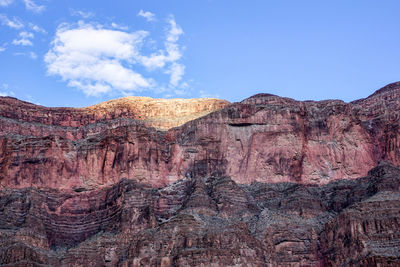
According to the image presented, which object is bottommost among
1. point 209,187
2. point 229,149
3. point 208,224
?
point 208,224

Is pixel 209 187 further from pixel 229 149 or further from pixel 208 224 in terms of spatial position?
pixel 208 224

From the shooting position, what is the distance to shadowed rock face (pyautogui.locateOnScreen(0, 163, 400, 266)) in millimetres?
82375

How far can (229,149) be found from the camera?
108688mm

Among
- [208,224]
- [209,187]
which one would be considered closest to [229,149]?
[209,187]

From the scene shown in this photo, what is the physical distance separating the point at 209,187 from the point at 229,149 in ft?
34.1

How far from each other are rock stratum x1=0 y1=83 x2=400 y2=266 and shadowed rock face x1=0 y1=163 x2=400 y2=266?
17 cm

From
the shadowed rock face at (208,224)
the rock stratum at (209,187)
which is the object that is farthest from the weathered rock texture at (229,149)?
the shadowed rock face at (208,224)

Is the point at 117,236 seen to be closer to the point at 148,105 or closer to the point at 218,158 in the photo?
the point at 218,158

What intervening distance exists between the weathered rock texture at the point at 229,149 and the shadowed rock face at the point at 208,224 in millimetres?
3372

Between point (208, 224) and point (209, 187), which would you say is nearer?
point (208, 224)

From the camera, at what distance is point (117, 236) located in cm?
9038

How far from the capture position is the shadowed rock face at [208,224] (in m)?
82.4

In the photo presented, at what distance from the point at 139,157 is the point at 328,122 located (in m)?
27.6

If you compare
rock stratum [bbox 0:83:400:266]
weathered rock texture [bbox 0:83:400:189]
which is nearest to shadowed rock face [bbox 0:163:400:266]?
rock stratum [bbox 0:83:400:266]
